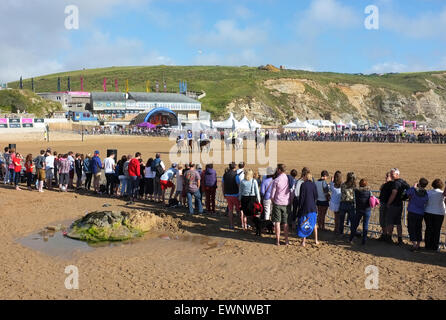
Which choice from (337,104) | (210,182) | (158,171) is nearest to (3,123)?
(158,171)

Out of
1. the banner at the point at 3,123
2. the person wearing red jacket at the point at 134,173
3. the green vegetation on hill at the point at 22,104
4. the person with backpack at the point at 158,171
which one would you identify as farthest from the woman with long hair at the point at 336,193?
the green vegetation on hill at the point at 22,104

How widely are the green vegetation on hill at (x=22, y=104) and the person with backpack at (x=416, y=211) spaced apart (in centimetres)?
7580

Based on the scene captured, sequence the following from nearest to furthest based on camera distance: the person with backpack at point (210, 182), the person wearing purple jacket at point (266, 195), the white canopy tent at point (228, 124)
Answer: the person wearing purple jacket at point (266, 195) → the person with backpack at point (210, 182) → the white canopy tent at point (228, 124)

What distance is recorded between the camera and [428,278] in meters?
6.47

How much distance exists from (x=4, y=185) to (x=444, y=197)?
15.7 meters

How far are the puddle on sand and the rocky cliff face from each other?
74.3 metres

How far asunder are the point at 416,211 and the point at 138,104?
72.8 meters

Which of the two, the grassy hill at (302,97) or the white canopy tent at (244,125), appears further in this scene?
the grassy hill at (302,97)

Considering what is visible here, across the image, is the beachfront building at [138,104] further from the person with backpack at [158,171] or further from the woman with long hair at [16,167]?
the person with backpack at [158,171]

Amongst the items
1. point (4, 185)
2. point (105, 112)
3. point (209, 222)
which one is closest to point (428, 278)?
point (209, 222)

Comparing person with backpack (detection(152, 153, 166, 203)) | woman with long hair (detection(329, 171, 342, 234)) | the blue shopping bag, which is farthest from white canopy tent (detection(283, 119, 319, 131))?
the blue shopping bag

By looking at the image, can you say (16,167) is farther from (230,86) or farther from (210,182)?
(230,86)

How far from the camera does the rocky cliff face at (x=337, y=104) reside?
284 feet
